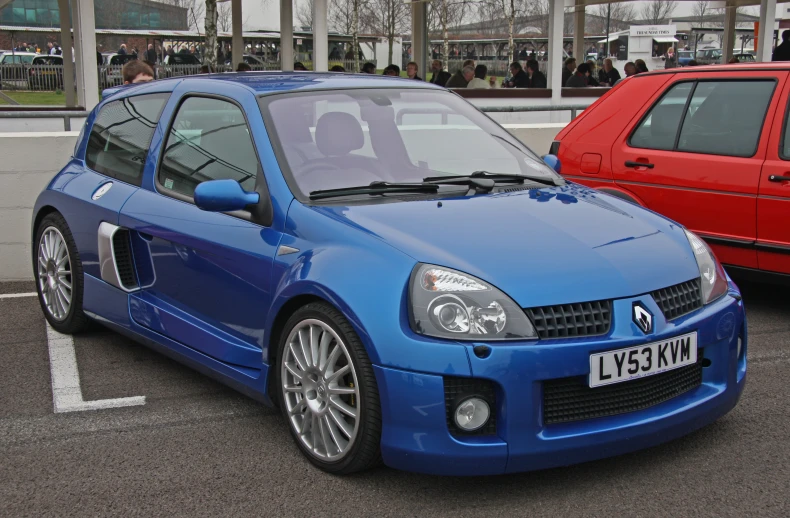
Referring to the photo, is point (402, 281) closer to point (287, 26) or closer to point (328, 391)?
point (328, 391)

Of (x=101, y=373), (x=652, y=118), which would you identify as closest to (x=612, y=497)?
(x=101, y=373)

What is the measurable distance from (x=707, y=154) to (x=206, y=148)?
3.36 metres

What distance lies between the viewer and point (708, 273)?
383 cm

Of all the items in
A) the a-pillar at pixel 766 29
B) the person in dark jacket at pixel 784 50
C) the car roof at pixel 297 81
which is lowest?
the car roof at pixel 297 81

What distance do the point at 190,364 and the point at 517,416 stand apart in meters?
1.83

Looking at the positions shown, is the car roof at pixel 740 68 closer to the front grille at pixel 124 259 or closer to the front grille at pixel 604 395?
the front grille at pixel 604 395

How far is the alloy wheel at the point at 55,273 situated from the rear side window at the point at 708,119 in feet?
12.4

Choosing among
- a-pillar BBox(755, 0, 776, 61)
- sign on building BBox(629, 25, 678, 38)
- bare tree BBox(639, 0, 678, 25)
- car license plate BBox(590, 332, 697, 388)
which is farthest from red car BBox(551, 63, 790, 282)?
bare tree BBox(639, 0, 678, 25)

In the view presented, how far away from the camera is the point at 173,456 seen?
3.81m

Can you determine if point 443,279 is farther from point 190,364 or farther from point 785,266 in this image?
point 785,266

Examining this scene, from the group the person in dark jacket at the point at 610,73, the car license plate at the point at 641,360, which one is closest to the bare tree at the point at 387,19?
the person in dark jacket at the point at 610,73

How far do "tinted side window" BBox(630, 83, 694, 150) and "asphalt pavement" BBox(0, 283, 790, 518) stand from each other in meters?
2.27

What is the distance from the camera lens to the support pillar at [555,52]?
63.8ft

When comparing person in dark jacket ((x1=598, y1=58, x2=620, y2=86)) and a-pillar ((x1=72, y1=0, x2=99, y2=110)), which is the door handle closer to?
a-pillar ((x1=72, y1=0, x2=99, y2=110))
